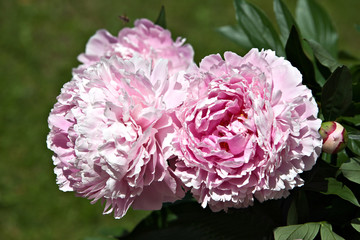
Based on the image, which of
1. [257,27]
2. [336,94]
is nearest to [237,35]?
[257,27]

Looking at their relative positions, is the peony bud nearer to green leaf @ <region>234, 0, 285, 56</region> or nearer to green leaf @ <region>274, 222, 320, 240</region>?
green leaf @ <region>274, 222, 320, 240</region>

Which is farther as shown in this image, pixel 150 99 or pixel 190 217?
pixel 190 217

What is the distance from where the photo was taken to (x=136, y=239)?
0.84 metres

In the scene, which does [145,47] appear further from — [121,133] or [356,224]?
[356,224]

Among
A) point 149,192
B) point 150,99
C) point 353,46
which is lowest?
point 353,46

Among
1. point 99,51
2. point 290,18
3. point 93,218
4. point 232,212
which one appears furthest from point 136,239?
point 93,218

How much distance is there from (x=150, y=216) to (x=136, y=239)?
5 centimetres

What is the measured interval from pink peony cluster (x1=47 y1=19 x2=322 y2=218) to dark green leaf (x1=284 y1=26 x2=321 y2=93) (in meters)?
0.16

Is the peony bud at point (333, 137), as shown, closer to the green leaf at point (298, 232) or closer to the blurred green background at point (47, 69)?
the green leaf at point (298, 232)

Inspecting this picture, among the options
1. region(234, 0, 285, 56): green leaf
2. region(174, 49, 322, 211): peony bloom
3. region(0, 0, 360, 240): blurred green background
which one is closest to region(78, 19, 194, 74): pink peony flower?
region(234, 0, 285, 56): green leaf

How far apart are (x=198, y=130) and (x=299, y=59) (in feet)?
0.80

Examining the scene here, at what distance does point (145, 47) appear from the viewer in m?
0.80

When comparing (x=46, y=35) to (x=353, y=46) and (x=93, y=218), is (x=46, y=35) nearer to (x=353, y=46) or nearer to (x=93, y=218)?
(x=93, y=218)

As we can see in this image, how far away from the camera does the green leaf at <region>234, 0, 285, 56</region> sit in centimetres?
80
